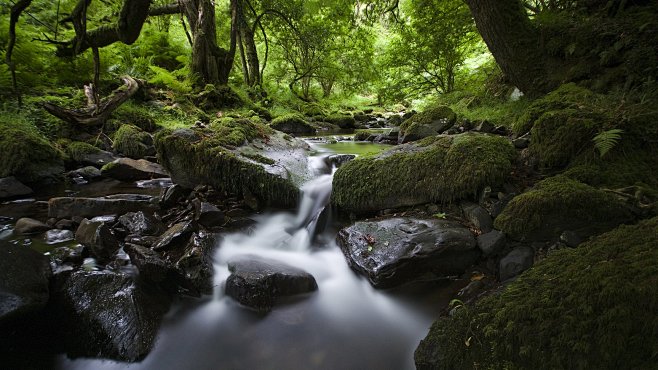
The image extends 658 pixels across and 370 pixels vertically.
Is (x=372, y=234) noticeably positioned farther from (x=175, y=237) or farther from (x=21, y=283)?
(x=21, y=283)

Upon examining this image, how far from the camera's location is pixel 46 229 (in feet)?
12.3

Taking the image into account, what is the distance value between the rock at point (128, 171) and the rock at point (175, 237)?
9.33ft

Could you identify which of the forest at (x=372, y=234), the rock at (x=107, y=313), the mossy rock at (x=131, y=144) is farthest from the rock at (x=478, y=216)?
the mossy rock at (x=131, y=144)

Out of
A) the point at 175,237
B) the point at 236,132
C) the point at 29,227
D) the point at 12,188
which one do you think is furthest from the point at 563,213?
the point at 12,188

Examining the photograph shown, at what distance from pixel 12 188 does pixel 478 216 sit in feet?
21.4

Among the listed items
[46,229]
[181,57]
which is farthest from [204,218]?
[181,57]

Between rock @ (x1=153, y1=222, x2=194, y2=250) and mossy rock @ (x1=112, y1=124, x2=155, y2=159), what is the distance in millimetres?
3915

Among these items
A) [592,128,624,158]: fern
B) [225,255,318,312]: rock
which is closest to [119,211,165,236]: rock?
[225,255,318,312]: rock

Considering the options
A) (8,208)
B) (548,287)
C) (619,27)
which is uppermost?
(619,27)

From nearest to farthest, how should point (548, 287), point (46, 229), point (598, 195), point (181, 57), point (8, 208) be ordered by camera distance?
point (548, 287), point (598, 195), point (46, 229), point (8, 208), point (181, 57)

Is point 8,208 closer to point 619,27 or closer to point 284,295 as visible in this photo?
point 284,295

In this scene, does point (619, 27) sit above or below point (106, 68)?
above

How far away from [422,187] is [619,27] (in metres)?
4.18

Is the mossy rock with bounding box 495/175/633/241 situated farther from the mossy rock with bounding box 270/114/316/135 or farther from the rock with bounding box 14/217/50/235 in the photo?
the mossy rock with bounding box 270/114/316/135
